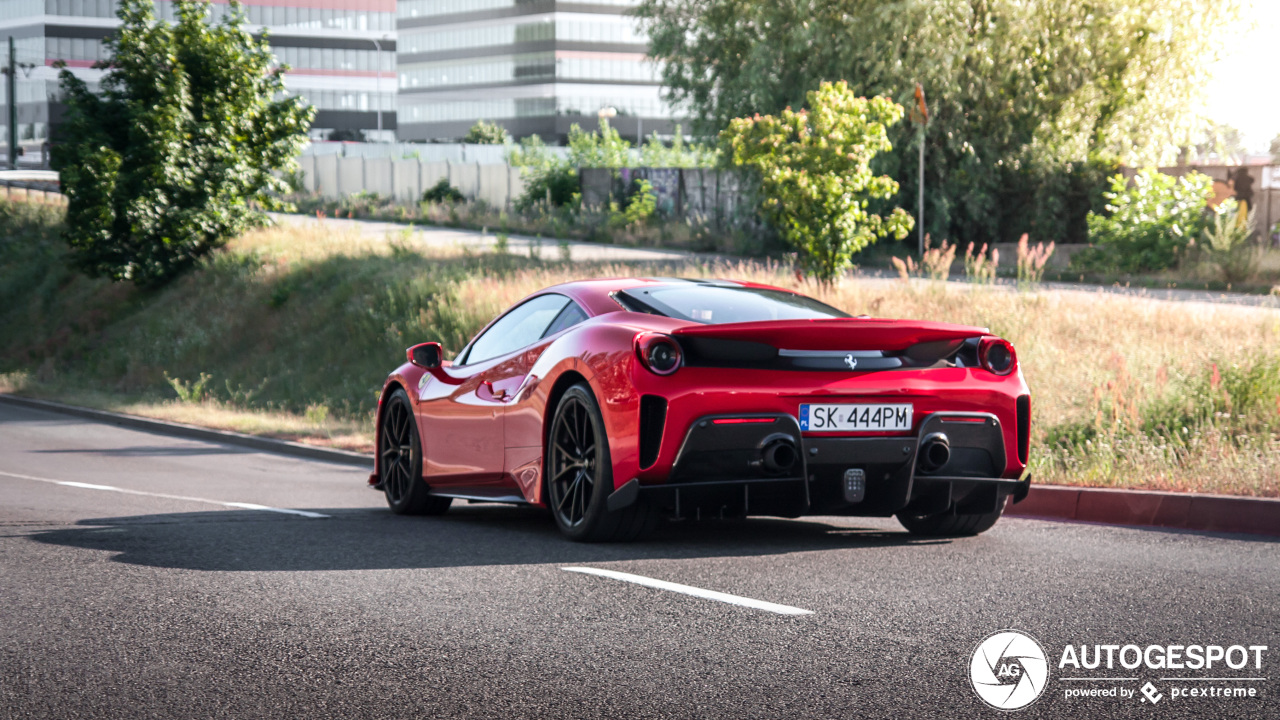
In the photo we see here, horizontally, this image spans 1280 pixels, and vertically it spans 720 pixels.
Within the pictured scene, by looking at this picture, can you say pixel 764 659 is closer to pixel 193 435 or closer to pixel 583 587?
pixel 583 587

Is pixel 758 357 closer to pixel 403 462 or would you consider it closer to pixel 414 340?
pixel 403 462

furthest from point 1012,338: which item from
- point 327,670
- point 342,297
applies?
point 342,297

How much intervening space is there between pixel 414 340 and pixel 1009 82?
14656 mm

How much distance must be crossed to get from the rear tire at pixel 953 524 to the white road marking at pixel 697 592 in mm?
2072

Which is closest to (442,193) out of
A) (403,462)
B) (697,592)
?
(403,462)

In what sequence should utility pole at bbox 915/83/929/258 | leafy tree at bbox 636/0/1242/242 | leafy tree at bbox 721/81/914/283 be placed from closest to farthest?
leafy tree at bbox 721/81/914/283
utility pole at bbox 915/83/929/258
leafy tree at bbox 636/0/1242/242

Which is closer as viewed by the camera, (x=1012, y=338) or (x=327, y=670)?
(x=327, y=670)

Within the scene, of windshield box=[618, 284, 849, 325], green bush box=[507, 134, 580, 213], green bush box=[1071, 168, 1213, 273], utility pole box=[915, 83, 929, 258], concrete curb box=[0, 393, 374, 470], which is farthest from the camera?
green bush box=[507, 134, 580, 213]

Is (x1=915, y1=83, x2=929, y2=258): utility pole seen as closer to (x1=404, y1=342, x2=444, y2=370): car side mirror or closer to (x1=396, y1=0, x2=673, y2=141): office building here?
(x1=404, y1=342, x2=444, y2=370): car side mirror

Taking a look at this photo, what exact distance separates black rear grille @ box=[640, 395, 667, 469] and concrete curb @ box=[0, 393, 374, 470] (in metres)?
8.02

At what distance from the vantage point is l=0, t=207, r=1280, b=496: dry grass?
33.0ft

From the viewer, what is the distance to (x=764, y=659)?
4.47 metres

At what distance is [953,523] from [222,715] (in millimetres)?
4434

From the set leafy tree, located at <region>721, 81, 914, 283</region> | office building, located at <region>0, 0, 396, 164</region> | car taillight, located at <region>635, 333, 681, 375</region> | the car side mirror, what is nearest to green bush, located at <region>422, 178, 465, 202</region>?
leafy tree, located at <region>721, 81, 914, 283</region>
